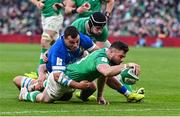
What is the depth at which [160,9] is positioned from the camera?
49000 millimetres

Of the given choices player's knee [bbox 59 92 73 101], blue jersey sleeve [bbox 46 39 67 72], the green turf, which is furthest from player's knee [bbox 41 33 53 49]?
blue jersey sleeve [bbox 46 39 67 72]

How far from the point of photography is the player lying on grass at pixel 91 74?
38.2 feet

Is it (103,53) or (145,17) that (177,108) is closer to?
(103,53)

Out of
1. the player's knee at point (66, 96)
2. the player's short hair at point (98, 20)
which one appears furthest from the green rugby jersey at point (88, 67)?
the player's short hair at point (98, 20)

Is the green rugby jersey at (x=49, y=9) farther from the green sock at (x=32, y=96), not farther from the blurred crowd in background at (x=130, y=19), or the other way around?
the blurred crowd in background at (x=130, y=19)

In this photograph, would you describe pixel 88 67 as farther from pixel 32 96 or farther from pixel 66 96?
pixel 32 96

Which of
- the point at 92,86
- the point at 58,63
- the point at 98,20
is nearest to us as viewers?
the point at 58,63

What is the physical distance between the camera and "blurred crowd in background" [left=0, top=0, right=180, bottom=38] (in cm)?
4766

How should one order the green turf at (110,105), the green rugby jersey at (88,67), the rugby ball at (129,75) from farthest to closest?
the green rugby jersey at (88,67) → the rugby ball at (129,75) → the green turf at (110,105)

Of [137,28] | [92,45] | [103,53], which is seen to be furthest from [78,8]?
[137,28]

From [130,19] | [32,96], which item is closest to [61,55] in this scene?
[32,96]

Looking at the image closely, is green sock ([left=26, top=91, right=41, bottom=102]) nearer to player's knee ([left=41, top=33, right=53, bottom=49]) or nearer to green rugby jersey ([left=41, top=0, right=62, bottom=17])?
player's knee ([left=41, top=33, right=53, bottom=49])

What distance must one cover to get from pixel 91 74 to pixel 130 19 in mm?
36875

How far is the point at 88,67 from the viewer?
12.0 metres
